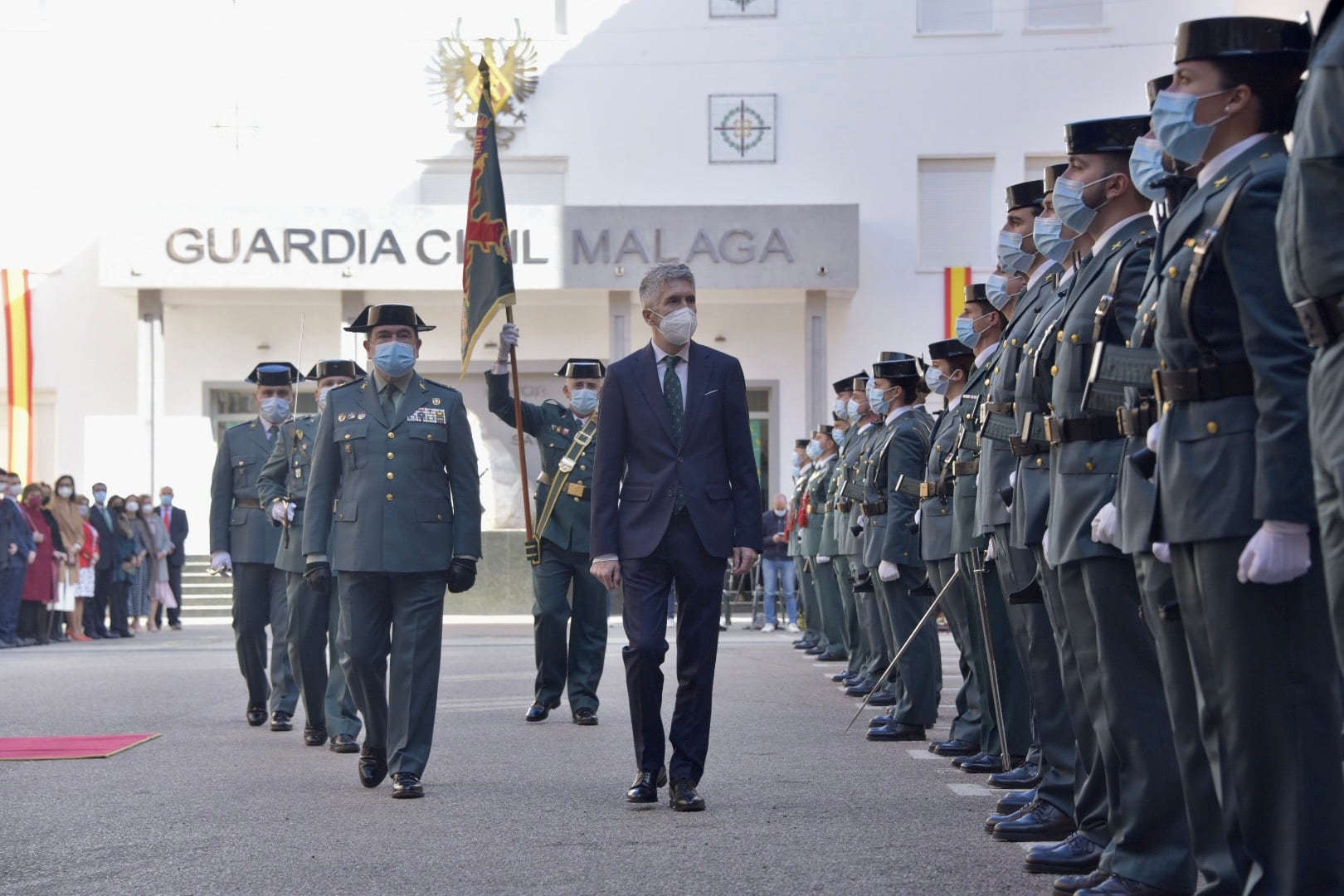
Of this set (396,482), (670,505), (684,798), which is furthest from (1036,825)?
(396,482)

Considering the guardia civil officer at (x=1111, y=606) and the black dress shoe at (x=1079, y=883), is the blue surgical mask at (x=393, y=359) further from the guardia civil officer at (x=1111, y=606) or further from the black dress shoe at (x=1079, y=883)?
the black dress shoe at (x=1079, y=883)

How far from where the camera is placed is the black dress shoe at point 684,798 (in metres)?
7.01

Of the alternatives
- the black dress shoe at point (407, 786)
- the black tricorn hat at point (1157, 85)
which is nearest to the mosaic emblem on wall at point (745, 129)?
the black dress shoe at point (407, 786)

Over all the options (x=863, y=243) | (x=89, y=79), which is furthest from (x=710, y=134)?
(x=89, y=79)

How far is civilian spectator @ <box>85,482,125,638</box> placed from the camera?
23891 mm

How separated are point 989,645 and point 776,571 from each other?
1789cm

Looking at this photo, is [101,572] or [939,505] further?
[101,572]

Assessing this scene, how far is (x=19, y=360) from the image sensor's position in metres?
33.7

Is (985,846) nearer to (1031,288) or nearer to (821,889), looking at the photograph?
(821,889)

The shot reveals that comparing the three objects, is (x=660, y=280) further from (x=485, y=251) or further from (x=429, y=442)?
(x=485, y=251)

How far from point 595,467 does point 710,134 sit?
1059 inches

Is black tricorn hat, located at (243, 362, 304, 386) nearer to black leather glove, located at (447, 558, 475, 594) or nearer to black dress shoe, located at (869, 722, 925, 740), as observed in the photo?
black leather glove, located at (447, 558, 475, 594)

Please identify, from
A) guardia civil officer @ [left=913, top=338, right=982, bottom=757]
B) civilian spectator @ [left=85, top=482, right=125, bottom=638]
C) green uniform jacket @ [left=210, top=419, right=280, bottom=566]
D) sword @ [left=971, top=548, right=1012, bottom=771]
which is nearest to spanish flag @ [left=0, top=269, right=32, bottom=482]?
civilian spectator @ [left=85, top=482, right=125, bottom=638]

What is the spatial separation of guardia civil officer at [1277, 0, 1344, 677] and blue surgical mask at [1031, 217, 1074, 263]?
2.80 meters
